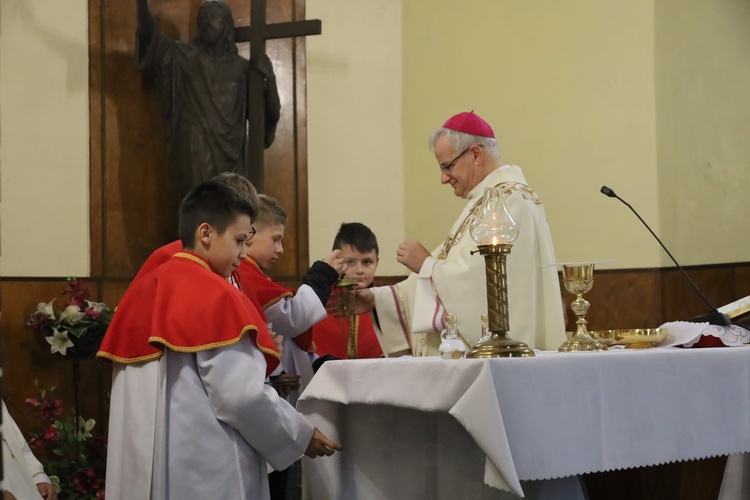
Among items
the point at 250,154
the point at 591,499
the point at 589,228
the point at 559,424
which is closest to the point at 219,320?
the point at 559,424

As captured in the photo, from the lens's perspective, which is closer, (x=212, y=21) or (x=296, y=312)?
(x=296, y=312)

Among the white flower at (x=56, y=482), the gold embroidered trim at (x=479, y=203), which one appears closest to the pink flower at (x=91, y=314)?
the white flower at (x=56, y=482)

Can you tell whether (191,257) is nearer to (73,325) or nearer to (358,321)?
(358,321)

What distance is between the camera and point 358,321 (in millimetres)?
4445

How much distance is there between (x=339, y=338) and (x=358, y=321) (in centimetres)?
15

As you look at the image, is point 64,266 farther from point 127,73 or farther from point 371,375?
point 371,375

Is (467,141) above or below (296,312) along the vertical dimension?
above

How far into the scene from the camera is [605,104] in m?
5.68

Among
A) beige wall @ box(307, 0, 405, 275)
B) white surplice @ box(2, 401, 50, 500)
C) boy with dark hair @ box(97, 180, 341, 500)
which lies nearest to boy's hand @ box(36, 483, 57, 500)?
white surplice @ box(2, 401, 50, 500)

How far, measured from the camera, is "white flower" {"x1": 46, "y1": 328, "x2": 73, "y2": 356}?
496 centimetres

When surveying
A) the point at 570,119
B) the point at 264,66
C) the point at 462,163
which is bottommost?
the point at 462,163

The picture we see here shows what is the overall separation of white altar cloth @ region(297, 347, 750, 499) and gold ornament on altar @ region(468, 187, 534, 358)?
0.12 metres

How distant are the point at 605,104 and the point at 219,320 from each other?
3851 mm

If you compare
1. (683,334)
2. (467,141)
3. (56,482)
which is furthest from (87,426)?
(683,334)
